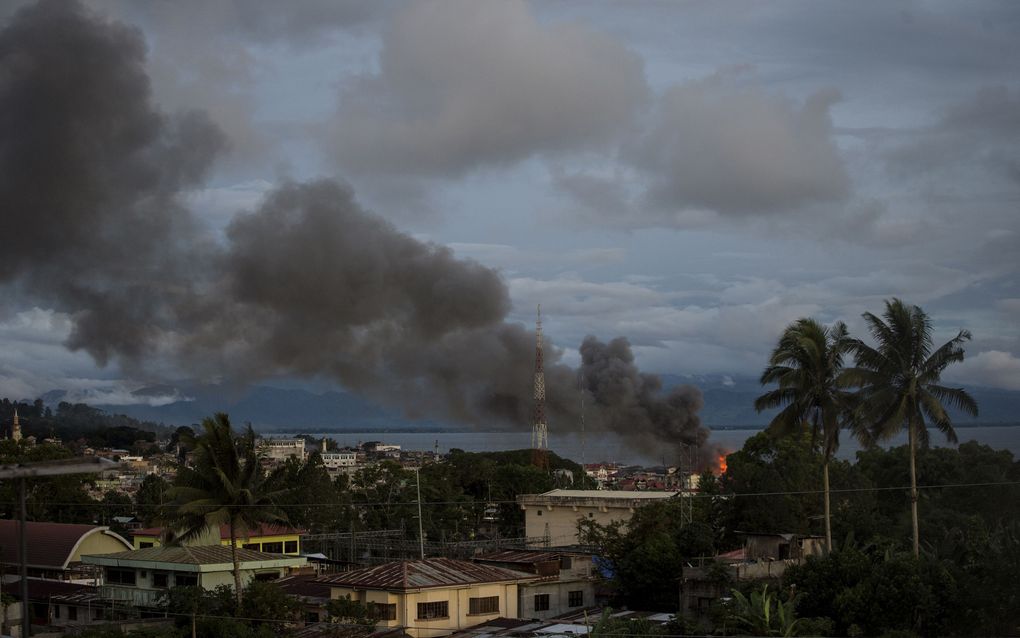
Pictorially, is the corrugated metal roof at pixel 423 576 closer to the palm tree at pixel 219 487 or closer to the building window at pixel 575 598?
the building window at pixel 575 598

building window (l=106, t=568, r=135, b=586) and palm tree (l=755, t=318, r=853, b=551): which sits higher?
palm tree (l=755, t=318, r=853, b=551)

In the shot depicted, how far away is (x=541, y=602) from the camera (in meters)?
41.7

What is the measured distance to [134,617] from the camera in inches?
1474

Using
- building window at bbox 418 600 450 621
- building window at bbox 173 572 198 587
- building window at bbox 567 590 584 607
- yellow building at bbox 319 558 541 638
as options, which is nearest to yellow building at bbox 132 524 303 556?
building window at bbox 173 572 198 587

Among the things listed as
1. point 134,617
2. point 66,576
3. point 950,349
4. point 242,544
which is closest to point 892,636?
point 950,349

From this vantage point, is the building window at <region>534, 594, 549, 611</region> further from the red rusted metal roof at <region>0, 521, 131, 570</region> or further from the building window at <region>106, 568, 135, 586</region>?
the red rusted metal roof at <region>0, 521, 131, 570</region>

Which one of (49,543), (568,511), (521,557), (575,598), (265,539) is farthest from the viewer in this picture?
(568,511)

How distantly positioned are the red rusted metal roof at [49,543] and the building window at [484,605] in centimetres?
1903

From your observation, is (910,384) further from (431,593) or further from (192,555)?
(192,555)

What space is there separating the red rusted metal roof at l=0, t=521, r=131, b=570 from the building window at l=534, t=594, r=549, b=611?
63.6 feet

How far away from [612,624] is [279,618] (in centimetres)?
1045

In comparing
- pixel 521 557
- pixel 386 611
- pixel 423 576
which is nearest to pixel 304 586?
pixel 386 611

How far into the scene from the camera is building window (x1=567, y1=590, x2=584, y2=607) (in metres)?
43.0

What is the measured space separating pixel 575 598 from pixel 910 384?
1586 centimetres
